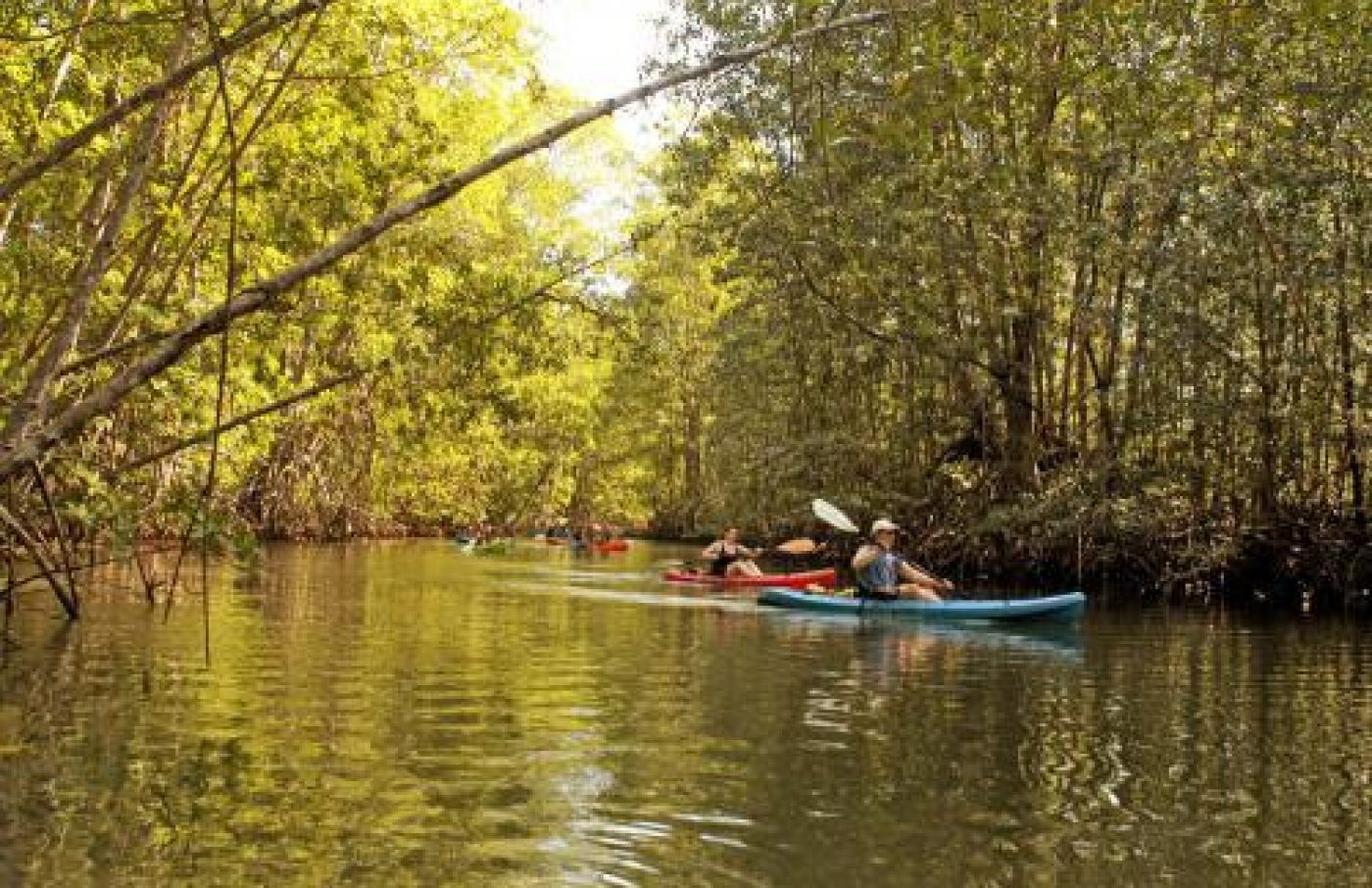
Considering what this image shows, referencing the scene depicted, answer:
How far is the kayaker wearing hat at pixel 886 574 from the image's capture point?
16594 mm

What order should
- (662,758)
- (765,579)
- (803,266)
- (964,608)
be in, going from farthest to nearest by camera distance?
1. (803,266)
2. (765,579)
3. (964,608)
4. (662,758)

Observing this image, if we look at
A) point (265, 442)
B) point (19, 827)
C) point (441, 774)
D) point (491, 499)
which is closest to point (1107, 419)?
point (265, 442)

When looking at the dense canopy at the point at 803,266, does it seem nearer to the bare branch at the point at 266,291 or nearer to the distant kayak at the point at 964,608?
the bare branch at the point at 266,291

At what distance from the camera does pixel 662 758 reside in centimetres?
741

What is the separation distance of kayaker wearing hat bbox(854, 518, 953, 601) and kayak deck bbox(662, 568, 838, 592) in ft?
11.0

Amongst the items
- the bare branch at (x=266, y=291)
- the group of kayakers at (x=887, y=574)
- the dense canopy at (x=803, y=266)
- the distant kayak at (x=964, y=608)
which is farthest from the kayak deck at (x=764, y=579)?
the bare branch at (x=266, y=291)

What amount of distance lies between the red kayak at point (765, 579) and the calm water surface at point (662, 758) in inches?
270

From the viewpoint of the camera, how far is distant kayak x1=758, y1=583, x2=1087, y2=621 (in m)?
15.0

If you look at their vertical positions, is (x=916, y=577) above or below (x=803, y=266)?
below

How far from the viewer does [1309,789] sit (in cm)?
700

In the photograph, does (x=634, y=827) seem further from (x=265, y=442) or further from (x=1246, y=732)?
(x=265, y=442)

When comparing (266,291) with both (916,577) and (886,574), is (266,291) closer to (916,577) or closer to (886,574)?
(886,574)

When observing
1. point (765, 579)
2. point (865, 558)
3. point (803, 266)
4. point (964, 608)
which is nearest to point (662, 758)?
point (964, 608)

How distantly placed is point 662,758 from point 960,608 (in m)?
8.58
